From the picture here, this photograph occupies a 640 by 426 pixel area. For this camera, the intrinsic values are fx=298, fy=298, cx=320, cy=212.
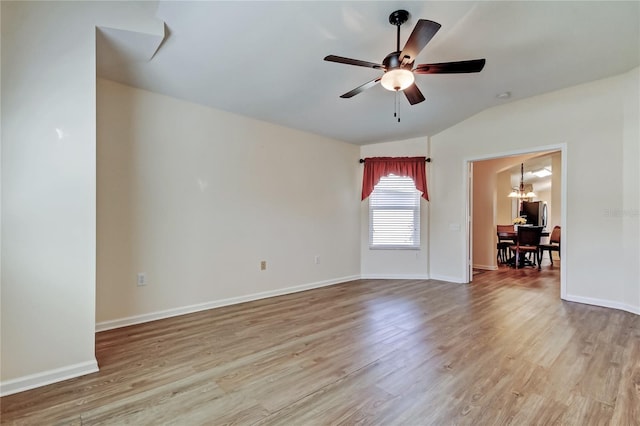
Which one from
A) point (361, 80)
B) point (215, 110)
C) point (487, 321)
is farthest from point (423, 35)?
point (487, 321)

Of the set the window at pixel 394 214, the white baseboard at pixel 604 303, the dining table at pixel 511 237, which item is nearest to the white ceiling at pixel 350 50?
the window at pixel 394 214

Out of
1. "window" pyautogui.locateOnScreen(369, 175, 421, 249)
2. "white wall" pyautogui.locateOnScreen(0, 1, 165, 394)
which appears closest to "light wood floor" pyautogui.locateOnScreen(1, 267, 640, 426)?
"white wall" pyautogui.locateOnScreen(0, 1, 165, 394)

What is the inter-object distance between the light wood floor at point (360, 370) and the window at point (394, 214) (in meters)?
1.87

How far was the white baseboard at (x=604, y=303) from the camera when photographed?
335cm

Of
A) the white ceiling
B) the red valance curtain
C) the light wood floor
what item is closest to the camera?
the light wood floor

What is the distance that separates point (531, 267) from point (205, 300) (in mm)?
6849

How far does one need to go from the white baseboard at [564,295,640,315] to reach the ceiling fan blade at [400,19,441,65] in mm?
3736

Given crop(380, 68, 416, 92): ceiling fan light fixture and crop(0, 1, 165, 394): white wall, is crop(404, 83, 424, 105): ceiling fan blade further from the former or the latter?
crop(0, 1, 165, 394): white wall

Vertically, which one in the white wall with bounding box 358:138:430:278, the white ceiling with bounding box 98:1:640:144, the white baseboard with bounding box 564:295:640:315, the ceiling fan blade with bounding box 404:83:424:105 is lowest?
the white baseboard with bounding box 564:295:640:315

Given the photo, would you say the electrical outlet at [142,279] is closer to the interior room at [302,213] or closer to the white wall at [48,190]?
the interior room at [302,213]

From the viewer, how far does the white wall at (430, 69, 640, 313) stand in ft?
11.2

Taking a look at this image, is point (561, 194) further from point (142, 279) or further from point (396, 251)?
point (142, 279)

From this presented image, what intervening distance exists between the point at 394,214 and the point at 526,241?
338 cm

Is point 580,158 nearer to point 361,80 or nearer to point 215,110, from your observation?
→ point 361,80
